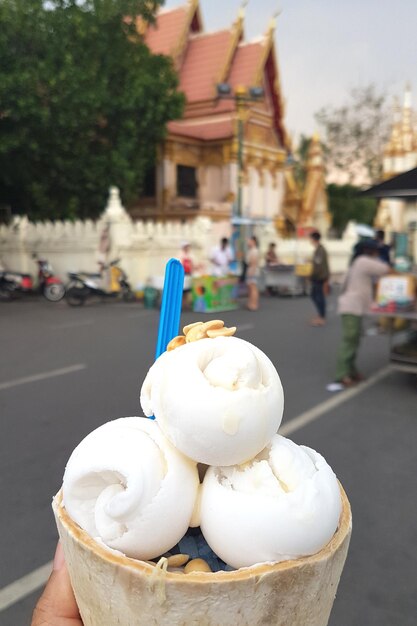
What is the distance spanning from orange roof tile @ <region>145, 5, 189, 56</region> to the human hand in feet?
83.6

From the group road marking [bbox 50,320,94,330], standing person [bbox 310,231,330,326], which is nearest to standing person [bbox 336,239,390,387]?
standing person [bbox 310,231,330,326]

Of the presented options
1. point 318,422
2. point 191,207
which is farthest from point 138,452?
point 191,207

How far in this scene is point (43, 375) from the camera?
6.49 metres

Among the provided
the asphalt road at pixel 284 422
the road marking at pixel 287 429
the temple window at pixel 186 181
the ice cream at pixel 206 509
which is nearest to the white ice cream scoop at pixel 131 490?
the ice cream at pixel 206 509

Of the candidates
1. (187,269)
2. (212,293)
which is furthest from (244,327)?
(187,269)

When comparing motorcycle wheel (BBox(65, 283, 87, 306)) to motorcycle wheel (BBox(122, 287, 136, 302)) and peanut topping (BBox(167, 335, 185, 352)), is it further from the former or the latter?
peanut topping (BBox(167, 335, 185, 352))

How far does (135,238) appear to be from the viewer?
1484 centimetres

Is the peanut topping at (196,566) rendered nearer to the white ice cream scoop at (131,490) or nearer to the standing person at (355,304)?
the white ice cream scoop at (131,490)

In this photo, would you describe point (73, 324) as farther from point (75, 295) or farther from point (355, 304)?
point (355, 304)

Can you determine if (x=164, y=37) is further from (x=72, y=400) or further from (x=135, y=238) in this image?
(x=72, y=400)

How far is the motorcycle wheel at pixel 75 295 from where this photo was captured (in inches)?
514

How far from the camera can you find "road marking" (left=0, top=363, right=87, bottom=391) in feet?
20.1

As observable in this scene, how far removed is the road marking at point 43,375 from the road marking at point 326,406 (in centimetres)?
301

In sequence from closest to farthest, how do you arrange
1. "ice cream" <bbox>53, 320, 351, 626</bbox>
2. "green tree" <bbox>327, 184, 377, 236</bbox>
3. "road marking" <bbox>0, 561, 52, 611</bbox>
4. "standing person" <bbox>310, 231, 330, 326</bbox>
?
"ice cream" <bbox>53, 320, 351, 626</bbox>, "road marking" <bbox>0, 561, 52, 611</bbox>, "standing person" <bbox>310, 231, 330, 326</bbox>, "green tree" <bbox>327, 184, 377, 236</bbox>
